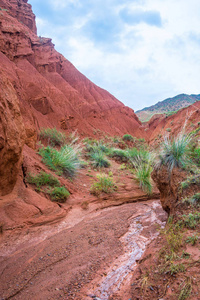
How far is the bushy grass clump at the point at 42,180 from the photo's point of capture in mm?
5590

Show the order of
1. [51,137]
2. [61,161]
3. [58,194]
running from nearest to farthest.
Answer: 1. [58,194]
2. [61,161]
3. [51,137]

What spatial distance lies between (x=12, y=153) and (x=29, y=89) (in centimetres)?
1323

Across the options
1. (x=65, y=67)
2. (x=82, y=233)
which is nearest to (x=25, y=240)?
(x=82, y=233)

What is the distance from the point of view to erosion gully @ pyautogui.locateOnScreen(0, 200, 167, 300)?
2.13 metres

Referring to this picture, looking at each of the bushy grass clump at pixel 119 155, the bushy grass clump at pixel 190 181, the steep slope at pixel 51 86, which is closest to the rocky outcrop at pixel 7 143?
the bushy grass clump at pixel 190 181

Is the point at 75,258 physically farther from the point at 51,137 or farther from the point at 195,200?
the point at 51,137

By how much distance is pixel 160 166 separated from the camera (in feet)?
13.7

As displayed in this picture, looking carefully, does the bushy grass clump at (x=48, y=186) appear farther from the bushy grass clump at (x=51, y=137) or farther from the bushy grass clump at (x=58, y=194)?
the bushy grass clump at (x=51, y=137)

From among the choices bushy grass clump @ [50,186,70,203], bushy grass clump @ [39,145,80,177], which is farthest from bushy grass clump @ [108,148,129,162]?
bushy grass clump @ [50,186,70,203]

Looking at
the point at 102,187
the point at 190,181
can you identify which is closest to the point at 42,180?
the point at 102,187

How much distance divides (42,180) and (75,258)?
11.0 ft

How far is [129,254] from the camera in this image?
2.94 meters

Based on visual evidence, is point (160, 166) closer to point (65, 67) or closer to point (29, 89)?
point (29, 89)

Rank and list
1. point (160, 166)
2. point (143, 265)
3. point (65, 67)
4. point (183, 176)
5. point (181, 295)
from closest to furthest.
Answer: point (181, 295), point (143, 265), point (183, 176), point (160, 166), point (65, 67)
